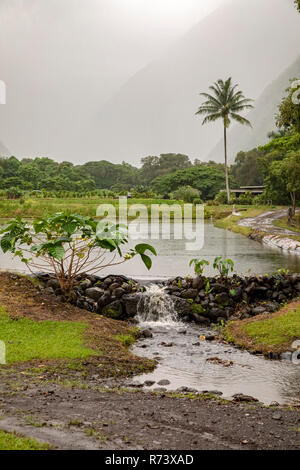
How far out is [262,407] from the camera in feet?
18.8

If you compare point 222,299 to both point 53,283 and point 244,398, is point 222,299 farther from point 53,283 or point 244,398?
point 244,398

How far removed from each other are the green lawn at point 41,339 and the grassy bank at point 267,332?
3.21 metres

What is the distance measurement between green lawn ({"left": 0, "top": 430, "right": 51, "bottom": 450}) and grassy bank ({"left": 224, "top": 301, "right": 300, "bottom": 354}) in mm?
→ 5641

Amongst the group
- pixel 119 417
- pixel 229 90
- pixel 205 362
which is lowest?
pixel 205 362

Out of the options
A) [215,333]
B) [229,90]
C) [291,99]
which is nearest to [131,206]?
[229,90]

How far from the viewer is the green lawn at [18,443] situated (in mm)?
3729

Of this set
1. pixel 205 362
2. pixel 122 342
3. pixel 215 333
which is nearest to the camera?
pixel 205 362

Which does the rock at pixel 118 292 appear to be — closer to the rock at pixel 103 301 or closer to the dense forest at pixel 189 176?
the rock at pixel 103 301

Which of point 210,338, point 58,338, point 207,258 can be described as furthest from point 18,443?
point 207,258

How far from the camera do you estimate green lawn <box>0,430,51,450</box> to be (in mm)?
3729

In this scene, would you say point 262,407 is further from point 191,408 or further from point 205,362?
point 205,362

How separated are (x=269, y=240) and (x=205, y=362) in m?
19.9
